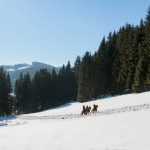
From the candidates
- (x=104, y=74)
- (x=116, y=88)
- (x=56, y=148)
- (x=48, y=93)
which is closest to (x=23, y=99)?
(x=48, y=93)

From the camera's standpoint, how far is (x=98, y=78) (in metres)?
49.2

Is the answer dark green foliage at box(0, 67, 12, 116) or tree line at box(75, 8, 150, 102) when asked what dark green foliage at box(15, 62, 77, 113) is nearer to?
dark green foliage at box(0, 67, 12, 116)

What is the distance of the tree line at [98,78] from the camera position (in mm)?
34625

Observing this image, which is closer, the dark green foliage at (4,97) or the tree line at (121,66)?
the tree line at (121,66)

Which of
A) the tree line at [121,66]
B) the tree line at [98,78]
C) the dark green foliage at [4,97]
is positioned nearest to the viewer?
the tree line at [121,66]

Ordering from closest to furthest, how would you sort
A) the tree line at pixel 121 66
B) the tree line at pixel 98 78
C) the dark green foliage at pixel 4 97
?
the tree line at pixel 121 66 < the tree line at pixel 98 78 < the dark green foliage at pixel 4 97

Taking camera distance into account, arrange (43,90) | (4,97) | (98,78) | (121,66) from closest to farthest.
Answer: (121,66) → (98,78) → (4,97) → (43,90)

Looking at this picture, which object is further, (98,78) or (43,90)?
(43,90)

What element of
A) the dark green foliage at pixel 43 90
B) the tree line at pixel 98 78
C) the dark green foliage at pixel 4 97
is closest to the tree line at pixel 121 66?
the tree line at pixel 98 78

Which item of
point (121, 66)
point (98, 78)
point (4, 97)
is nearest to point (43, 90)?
point (4, 97)

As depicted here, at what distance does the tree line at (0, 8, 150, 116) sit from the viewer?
34625mm

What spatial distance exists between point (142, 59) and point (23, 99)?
44292 millimetres

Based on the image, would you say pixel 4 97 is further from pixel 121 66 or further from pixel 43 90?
pixel 121 66

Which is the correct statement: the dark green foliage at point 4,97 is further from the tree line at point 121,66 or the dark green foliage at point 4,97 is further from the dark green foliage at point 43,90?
the tree line at point 121,66
